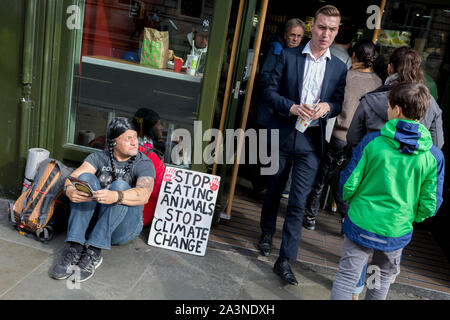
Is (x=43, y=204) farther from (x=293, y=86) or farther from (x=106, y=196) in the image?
(x=293, y=86)

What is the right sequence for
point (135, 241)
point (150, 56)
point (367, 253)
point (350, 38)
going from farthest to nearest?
point (350, 38)
point (150, 56)
point (135, 241)
point (367, 253)

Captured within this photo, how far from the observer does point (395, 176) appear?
8.66ft

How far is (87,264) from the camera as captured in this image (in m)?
3.30

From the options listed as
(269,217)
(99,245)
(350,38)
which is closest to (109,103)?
(99,245)

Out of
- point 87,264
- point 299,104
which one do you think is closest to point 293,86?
point 299,104

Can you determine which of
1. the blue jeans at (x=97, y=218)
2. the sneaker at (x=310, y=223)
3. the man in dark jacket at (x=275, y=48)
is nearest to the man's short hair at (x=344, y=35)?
the man in dark jacket at (x=275, y=48)

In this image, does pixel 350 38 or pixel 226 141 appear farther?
pixel 350 38

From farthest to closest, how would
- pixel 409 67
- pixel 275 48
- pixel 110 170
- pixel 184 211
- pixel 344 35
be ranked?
pixel 344 35 < pixel 275 48 < pixel 184 211 < pixel 110 170 < pixel 409 67

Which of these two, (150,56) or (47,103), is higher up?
(150,56)

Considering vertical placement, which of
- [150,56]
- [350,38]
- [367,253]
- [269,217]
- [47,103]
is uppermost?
[350,38]

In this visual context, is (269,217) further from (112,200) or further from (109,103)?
(109,103)

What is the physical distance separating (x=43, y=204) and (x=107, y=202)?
2.57ft
